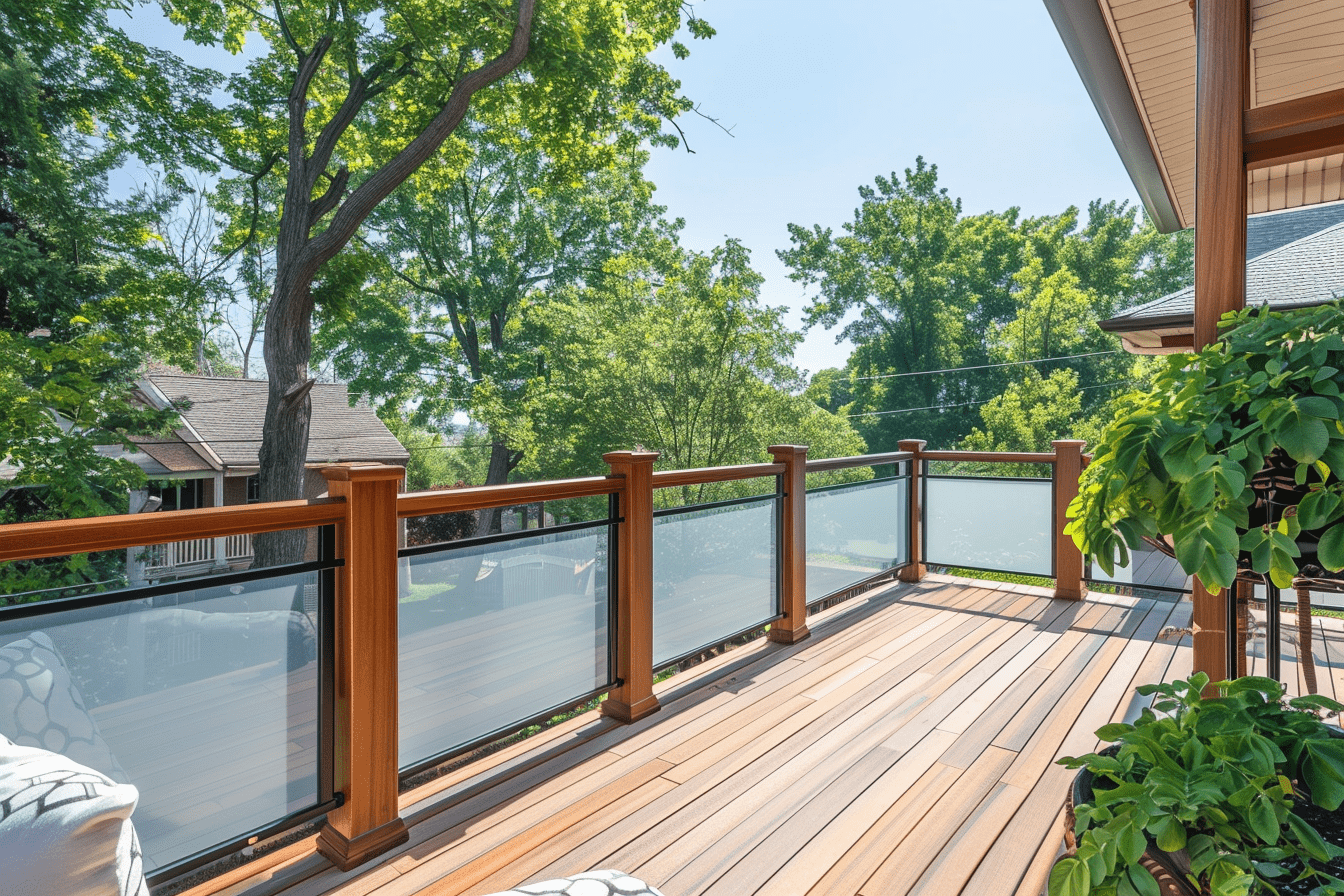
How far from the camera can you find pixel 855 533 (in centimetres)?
491

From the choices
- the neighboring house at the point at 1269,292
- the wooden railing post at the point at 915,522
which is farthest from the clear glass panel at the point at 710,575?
the neighboring house at the point at 1269,292

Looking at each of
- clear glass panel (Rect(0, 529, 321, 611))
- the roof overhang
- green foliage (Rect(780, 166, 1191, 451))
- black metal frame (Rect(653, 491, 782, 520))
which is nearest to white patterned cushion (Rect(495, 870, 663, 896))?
clear glass panel (Rect(0, 529, 321, 611))

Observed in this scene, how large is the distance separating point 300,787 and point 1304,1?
132 inches

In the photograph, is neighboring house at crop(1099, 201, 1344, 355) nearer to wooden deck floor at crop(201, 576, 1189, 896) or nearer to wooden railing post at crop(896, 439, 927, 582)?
wooden railing post at crop(896, 439, 927, 582)

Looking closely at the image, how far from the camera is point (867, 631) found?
13.9 ft

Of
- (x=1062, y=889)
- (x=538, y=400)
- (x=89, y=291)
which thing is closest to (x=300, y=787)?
(x=1062, y=889)

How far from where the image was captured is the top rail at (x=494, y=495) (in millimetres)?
2234

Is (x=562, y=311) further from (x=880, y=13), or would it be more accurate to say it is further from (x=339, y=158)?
(x=880, y=13)

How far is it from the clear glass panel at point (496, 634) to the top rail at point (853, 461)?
1.70 meters

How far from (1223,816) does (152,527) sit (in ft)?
6.86

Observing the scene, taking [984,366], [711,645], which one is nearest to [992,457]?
[711,645]

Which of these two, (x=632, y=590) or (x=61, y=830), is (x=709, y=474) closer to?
(x=632, y=590)

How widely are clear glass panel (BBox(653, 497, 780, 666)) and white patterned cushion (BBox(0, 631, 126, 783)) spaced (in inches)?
82.2

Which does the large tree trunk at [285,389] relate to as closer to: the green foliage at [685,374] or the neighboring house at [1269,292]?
the green foliage at [685,374]
